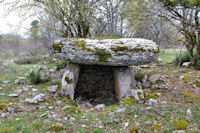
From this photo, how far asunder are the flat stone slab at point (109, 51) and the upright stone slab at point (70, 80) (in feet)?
2.09

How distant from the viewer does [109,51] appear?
14.9 feet

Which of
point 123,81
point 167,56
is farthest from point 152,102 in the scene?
point 167,56

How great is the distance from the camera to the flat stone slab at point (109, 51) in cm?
457

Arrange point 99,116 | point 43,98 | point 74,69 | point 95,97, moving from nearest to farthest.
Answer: point 99,116, point 43,98, point 74,69, point 95,97

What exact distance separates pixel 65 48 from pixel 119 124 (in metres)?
2.69

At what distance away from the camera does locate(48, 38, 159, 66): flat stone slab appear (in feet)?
15.0

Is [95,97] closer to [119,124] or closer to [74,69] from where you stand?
[74,69]

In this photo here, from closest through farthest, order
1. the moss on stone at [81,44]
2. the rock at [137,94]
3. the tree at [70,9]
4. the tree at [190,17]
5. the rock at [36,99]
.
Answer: the rock at [36,99] < the rock at [137,94] < the moss on stone at [81,44] < the tree at [70,9] < the tree at [190,17]

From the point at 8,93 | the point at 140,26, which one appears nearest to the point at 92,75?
the point at 8,93

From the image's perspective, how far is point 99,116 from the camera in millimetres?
3611

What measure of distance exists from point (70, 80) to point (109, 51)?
61.8 inches

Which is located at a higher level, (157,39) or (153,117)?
(157,39)

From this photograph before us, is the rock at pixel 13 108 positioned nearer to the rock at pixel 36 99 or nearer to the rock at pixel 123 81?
the rock at pixel 36 99

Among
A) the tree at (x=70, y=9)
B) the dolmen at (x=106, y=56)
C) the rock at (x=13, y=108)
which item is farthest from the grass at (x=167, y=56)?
the rock at (x=13, y=108)
